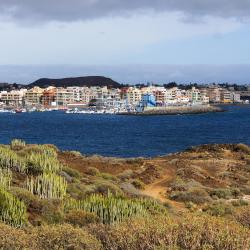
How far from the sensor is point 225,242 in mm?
7660

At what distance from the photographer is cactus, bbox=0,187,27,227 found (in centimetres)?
1149

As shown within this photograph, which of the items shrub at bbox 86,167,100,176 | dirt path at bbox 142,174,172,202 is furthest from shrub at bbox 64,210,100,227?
shrub at bbox 86,167,100,176

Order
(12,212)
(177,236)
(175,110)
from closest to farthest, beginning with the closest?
1. (177,236)
2. (12,212)
3. (175,110)

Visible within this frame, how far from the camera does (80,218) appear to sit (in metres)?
11.1

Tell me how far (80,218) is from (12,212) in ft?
4.92

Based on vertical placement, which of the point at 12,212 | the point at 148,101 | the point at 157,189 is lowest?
the point at 148,101

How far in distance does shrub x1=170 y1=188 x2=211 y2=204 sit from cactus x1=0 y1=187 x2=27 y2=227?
979 cm

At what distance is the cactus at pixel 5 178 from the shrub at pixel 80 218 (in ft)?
13.3

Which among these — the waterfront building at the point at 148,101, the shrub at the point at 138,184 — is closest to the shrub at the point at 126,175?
the shrub at the point at 138,184

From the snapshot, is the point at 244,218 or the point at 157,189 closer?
the point at 244,218

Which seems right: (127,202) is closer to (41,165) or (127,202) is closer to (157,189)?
(41,165)

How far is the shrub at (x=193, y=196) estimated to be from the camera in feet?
68.5

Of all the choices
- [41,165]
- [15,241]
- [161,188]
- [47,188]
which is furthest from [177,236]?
[161,188]

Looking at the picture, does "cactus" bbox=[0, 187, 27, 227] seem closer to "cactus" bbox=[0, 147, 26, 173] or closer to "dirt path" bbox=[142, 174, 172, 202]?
"cactus" bbox=[0, 147, 26, 173]
